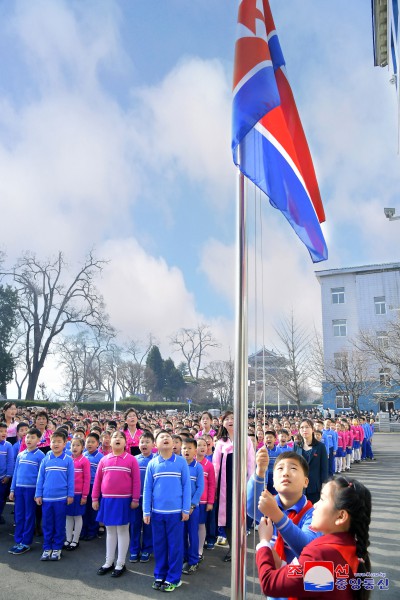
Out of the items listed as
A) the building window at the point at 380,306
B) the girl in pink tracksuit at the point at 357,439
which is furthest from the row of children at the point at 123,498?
the building window at the point at 380,306

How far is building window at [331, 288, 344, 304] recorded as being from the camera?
48.7 m

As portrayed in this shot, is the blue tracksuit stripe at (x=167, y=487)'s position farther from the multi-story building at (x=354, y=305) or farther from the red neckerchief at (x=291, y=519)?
the multi-story building at (x=354, y=305)

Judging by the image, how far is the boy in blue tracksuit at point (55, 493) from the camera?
Answer: 6.36m

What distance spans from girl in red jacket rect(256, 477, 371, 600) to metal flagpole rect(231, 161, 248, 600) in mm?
179

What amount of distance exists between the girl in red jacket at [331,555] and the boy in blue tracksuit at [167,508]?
11.3 ft

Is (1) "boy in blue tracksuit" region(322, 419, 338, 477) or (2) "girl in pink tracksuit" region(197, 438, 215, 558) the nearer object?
(2) "girl in pink tracksuit" region(197, 438, 215, 558)

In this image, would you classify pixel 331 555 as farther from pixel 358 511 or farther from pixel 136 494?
pixel 136 494

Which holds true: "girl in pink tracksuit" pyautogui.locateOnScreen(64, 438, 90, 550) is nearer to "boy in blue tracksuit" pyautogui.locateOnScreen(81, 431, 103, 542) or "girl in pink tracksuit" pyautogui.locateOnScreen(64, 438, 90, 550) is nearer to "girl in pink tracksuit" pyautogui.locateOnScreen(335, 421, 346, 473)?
"boy in blue tracksuit" pyautogui.locateOnScreen(81, 431, 103, 542)

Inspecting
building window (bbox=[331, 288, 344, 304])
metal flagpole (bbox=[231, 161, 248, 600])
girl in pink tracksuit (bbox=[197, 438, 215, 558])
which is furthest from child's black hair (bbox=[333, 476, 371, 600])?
building window (bbox=[331, 288, 344, 304])

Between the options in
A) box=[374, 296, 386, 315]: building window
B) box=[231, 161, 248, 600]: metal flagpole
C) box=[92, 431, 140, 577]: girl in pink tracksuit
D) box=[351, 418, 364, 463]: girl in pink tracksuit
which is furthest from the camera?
box=[374, 296, 386, 315]: building window

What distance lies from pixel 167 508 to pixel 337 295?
151 ft

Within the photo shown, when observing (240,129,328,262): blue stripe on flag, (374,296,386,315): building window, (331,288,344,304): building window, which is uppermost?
(331,288,344,304): building window

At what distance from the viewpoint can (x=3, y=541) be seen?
724 cm

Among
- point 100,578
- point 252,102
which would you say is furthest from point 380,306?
point 252,102
